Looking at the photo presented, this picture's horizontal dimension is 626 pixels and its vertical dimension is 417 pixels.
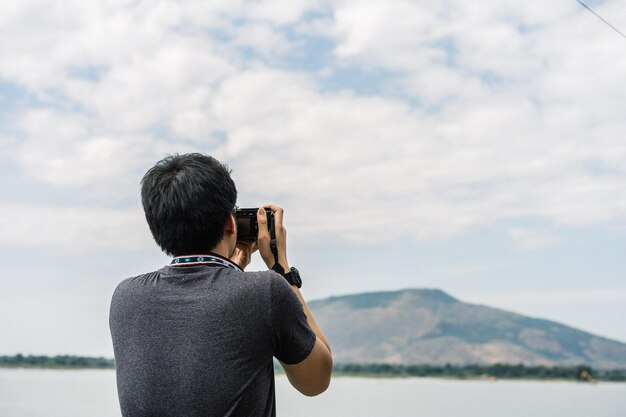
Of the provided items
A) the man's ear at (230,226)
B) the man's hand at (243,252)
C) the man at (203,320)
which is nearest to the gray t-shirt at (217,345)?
the man at (203,320)

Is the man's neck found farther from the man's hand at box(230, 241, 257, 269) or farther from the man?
the man's hand at box(230, 241, 257, 269)

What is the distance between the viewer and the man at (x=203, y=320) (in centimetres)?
158

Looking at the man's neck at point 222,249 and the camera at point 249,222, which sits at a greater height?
the camera at point 249,222

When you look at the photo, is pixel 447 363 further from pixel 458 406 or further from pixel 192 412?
pixel 192 412

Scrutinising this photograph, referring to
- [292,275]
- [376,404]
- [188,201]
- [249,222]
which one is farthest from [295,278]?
[376,404]

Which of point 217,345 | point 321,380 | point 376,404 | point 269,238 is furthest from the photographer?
point 376,404

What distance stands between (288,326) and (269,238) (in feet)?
0.85

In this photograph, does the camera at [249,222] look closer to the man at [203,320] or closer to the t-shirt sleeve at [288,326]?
the man at [203,320]

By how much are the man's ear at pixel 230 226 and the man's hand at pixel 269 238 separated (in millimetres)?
74

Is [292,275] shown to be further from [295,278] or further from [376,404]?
[376,404]

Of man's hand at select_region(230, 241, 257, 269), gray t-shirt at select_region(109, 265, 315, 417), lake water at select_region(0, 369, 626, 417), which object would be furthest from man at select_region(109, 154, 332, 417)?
lake water at select_region(0, 369, 626, 417)

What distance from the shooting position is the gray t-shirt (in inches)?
62.0

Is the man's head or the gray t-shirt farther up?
the man's head

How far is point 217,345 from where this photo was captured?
5.18 ft
